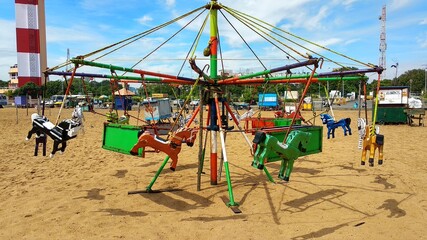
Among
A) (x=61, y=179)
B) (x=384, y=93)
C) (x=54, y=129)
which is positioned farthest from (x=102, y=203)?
(x=384, y=93)

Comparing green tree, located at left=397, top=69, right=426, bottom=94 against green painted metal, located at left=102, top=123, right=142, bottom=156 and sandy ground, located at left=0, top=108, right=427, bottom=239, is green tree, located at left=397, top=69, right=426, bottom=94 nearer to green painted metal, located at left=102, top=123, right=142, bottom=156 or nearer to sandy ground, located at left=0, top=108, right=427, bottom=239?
sandy ground, located at left=0, top=108, right=427, bottom=239

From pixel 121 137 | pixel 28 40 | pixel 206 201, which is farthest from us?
pixel 28 40

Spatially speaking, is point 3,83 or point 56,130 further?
point 3,83

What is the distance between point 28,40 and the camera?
36000 millimetres

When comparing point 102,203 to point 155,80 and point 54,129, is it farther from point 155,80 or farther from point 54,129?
point 155,80

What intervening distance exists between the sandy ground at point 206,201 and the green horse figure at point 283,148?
0.98 meters

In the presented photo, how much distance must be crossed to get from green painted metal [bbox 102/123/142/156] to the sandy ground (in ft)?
3.53

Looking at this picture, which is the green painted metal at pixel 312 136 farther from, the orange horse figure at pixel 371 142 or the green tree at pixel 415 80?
the green tree at pixel 415 80

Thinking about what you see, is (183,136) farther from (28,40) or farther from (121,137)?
(28,40)

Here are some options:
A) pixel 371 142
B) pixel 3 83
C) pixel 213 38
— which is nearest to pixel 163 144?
pixel 213 38

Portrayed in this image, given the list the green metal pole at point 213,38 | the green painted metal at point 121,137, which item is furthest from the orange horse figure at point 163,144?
the green metal pole at point 213,38

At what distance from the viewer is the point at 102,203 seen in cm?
596

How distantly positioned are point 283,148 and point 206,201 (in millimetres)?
2184

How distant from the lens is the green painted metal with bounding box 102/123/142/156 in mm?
5668
